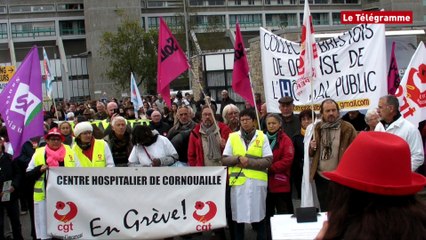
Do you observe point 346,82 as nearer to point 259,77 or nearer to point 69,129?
point 69,129

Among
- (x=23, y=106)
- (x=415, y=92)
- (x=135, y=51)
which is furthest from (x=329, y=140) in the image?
(x=135, y=51)

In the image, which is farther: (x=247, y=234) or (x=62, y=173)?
(x=247, y=234)

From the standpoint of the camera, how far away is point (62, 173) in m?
7.12

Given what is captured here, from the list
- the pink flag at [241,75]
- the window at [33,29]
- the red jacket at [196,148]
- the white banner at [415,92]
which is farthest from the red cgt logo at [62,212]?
the window at [33,29]

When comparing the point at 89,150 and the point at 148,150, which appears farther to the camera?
the point at 148,150

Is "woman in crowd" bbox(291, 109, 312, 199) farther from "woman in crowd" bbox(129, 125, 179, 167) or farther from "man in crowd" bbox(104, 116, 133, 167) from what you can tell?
"man in crowd" bbox(104, 116, 133, 167)

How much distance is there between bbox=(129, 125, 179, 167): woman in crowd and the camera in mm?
7488

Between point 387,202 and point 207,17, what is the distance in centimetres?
6997

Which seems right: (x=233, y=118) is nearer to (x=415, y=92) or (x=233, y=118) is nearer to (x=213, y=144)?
(x=213, y=144)

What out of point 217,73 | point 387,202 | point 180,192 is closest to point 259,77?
point 217,73

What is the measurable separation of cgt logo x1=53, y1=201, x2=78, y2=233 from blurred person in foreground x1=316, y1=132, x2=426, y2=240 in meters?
5.60

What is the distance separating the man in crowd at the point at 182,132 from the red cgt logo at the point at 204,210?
5.02 ft

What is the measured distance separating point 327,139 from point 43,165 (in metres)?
3.53

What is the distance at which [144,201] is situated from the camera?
707 centimetres
